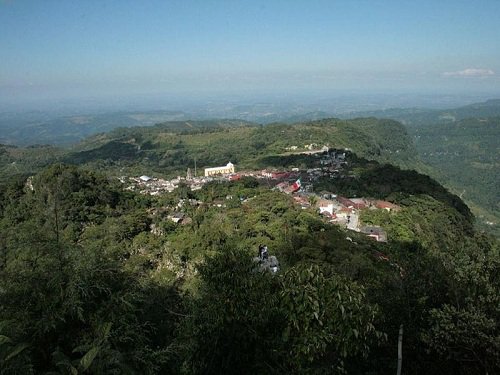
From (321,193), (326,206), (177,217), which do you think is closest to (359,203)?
(321,193)

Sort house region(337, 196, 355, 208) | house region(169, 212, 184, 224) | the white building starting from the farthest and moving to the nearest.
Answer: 1. the white building
2. house region(337, 196, 355, 208)
3. house region(169, 212, 184, 224)

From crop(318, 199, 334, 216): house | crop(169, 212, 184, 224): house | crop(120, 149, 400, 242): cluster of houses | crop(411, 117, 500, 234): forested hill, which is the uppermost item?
crop(169, 212, 184, 224): house

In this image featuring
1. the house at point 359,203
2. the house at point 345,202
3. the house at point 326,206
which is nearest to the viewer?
the house at point 326,206

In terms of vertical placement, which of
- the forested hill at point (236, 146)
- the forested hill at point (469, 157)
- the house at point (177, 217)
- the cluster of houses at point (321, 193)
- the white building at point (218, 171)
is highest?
the house at point (177, 217)

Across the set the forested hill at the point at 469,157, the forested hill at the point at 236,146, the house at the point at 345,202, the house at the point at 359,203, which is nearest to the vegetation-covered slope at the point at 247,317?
the house at the point at 359,203

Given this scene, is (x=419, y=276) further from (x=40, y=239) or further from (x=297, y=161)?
(x=297, y=161)

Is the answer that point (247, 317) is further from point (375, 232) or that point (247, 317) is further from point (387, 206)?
point (387, 206)

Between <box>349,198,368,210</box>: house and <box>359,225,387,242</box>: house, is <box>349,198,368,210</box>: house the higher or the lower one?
the lower one

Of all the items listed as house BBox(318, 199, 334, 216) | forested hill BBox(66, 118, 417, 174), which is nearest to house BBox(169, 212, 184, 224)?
house BBox(318, 199, 334, 216)

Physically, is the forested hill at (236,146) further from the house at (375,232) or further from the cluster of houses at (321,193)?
the house at (375,232)

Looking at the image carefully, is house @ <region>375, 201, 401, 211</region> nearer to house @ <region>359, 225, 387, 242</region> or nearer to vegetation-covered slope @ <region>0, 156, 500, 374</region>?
house @ <region>359, 225, 387, 242</region>

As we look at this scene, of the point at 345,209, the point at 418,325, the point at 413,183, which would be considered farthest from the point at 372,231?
the point at 418,325
